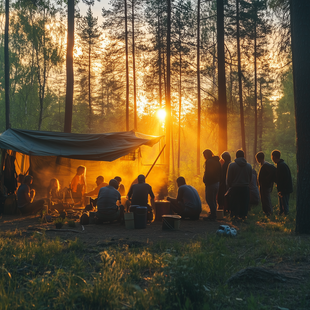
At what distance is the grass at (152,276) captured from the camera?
3.14m

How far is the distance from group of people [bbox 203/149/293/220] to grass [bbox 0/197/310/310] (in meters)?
2.34

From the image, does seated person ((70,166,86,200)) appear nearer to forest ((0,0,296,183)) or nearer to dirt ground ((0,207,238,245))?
dirt ground ((0,207,238,245))

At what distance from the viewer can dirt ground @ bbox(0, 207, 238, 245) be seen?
6645 mm

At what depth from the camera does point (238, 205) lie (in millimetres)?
8445

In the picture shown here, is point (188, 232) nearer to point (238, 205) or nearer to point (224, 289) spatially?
point (238, 205)

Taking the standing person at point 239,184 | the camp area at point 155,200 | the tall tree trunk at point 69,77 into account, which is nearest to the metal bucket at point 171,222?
the camp area at point 155,200

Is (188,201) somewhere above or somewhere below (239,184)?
below

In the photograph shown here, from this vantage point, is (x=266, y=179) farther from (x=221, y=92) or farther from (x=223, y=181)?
(x=221, y=92)

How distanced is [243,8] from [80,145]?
14065 millimetres

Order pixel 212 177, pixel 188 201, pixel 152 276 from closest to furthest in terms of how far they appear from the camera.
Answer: pixel 152 276
pixel 212 177
pixel 188 201

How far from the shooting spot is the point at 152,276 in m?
4.02

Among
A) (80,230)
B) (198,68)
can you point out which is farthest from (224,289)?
(198,68)

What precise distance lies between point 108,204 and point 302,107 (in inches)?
211

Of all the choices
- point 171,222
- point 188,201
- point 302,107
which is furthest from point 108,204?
point 302,107
